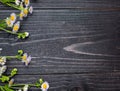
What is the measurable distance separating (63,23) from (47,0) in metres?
0.10

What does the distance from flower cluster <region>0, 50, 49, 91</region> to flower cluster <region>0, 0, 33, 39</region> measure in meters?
0.07

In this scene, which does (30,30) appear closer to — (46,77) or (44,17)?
(44,17)

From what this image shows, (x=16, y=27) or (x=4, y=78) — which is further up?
(x=16, y=27)

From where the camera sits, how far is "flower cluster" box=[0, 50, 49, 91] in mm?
1138

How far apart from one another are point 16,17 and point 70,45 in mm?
215

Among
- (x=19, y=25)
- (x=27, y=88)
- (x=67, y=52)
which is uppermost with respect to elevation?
(x=19, y=25)

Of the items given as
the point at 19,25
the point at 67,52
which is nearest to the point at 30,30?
the point at 19,25

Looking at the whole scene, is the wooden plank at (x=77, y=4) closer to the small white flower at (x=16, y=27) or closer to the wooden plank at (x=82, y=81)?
the small white flower at (x=16, y=27)

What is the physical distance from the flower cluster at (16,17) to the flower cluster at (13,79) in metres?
0.07

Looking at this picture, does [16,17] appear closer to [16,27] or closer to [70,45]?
[16,27]

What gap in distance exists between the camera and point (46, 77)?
117 cm

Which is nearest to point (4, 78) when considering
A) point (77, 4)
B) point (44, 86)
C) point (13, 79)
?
point (13, 79)

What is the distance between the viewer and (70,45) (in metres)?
1.18

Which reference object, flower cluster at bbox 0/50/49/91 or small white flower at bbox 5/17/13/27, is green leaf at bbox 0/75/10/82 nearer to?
flower cluster at bbox 0/50/49/91
